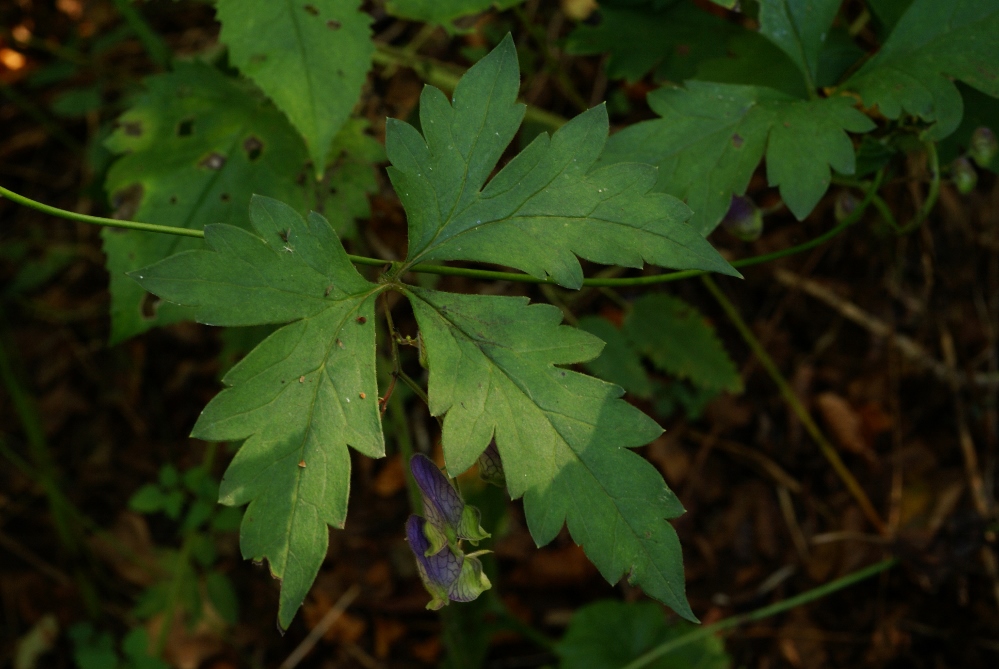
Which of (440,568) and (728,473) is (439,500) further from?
(728,473)

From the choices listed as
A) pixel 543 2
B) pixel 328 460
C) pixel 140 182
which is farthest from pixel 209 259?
pixel 543 2

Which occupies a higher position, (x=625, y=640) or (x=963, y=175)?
(x=963, y=175)

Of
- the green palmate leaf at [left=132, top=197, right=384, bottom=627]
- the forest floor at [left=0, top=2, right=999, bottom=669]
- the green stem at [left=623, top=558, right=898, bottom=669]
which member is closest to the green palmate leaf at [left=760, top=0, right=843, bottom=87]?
the forest floor at [left=0, top=2, right=999, bottom=669]

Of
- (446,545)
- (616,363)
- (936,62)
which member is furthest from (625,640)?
(936,62)

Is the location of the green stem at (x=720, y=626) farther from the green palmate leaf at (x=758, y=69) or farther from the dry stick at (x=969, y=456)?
the green palmate leaf at (x=758, y=69)

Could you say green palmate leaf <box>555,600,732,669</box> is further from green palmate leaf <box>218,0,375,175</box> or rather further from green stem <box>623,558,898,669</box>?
green palmate leaf <box>218,0,375,175</box>
